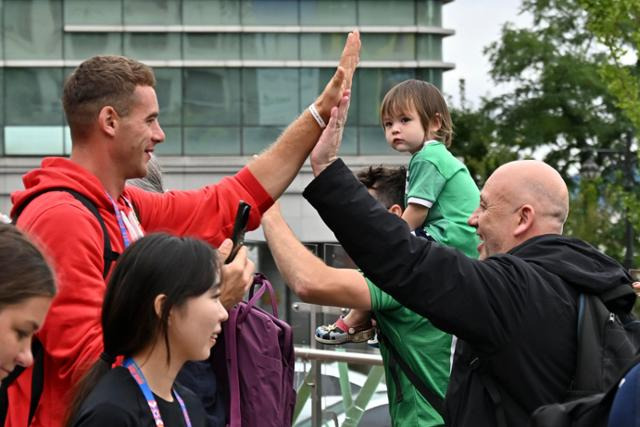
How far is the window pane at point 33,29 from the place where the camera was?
1722 inches

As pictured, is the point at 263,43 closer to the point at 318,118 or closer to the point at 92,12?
the point at 92,12

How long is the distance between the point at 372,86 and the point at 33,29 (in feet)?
34.6

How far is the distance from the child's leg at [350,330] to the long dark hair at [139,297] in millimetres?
2031

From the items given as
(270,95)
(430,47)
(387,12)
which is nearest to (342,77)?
(270,95)

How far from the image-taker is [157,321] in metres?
4.04

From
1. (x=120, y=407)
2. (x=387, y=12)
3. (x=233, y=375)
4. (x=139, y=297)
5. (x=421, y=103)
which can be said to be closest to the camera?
(x=120, y=407)

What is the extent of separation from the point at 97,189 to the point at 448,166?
218 cm

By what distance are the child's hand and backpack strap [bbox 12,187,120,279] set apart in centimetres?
71

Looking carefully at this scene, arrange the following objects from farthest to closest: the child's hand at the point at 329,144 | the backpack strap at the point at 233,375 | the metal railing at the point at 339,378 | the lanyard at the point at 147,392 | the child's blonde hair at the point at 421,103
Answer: the metal railing at the point at 339,378 → the child's blonde hair at the point at 421,103 → the backpack strap at the point at 233,375 → the child's hand at the point at 329,144 → the lanyard at the point at 147,392

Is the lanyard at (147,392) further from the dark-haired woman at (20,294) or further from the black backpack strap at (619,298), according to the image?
the black backpack strap at (619,298)

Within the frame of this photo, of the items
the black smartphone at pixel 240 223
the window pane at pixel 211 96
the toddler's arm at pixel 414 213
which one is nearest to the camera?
the black smartphone at pixel 240 223

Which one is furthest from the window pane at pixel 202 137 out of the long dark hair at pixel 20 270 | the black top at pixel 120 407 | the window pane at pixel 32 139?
the long dark hair at pixel 20 270

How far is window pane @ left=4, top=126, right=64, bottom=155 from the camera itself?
146 ft

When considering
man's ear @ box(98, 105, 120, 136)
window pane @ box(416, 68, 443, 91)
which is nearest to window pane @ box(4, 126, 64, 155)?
window pane @ box(416, 68, 443, 91)
